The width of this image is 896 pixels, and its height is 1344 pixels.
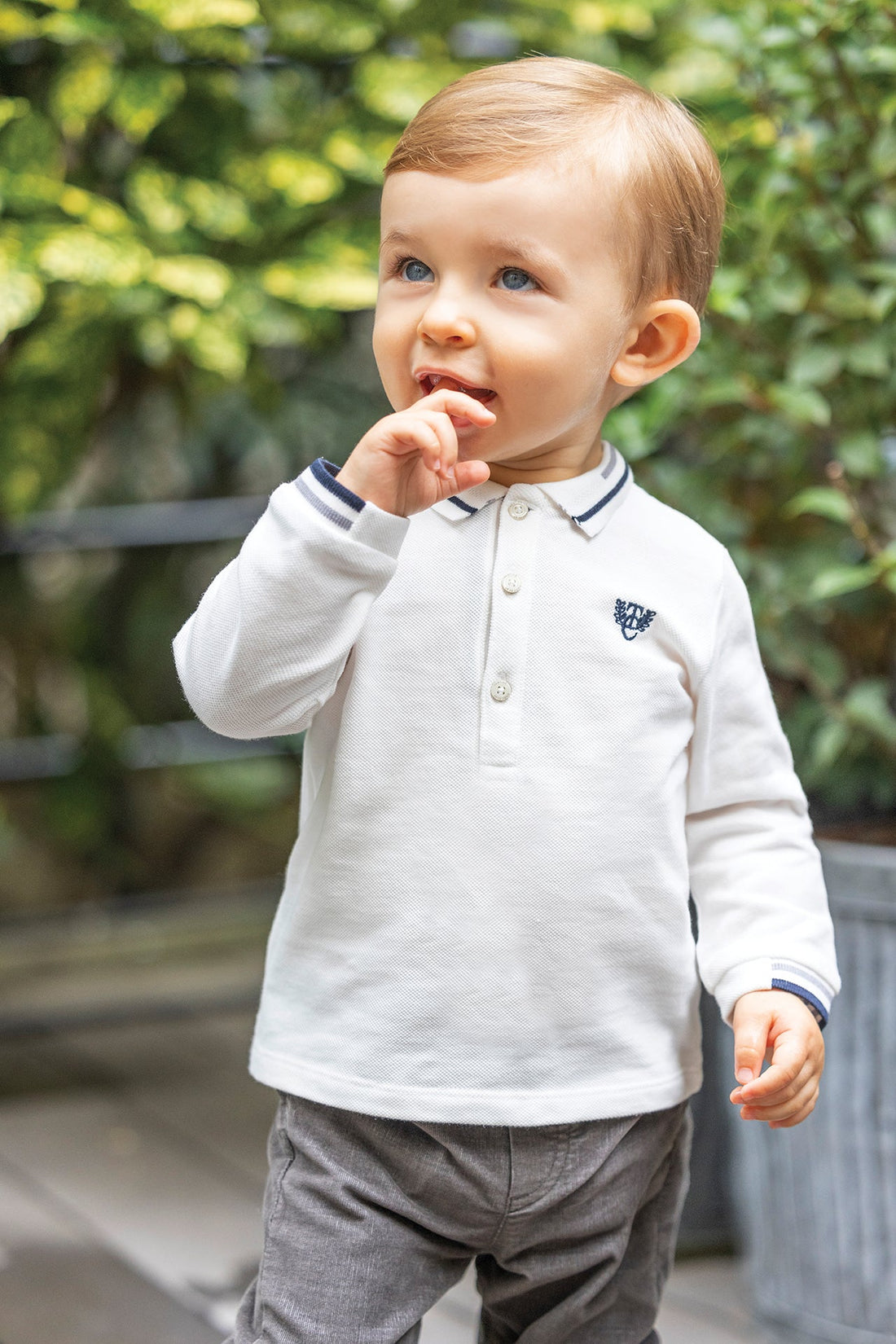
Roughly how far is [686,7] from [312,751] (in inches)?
75.4

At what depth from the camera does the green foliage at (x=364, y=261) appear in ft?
6.31

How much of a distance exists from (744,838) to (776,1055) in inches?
7.5

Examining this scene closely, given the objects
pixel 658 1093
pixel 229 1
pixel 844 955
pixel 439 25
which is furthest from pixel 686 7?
pixel 658 1093

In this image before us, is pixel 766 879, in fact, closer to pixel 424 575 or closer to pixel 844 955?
pixel 424 575

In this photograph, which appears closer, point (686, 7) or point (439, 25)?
point (439, 25)

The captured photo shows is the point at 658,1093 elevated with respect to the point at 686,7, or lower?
lower

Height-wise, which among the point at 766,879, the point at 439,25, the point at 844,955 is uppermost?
the point at 439,25

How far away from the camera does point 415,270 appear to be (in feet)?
3.83

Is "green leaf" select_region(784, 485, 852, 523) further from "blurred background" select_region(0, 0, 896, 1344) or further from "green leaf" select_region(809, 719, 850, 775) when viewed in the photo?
"green leaf" select_region(809, 719, 850, 775)

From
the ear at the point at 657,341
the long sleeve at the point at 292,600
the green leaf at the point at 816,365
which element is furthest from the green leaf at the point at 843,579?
the long sleeve at the point at 292,600

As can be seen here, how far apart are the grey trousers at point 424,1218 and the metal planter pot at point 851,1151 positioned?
63cm

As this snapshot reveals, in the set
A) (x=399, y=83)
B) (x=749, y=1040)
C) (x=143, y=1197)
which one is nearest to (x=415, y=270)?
(x=749, y=1040)

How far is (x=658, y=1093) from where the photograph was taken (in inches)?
48.9

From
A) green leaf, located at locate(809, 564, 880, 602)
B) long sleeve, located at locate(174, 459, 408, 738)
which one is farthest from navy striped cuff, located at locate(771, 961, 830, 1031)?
Answer: green leaf, located at locate(809, 564, 880, 602)
